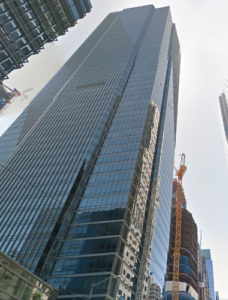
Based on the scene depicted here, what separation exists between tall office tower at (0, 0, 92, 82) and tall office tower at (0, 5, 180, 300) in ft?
77.6

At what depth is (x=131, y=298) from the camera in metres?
80.1

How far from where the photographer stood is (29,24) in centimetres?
6197

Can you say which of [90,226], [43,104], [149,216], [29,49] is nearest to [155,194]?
[149,216]

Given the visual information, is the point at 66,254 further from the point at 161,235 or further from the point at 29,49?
the point at 29,49

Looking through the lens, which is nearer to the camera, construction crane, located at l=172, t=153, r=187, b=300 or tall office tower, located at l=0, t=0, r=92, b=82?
tall office tower, located at l=0, t=0, r=92, b=82

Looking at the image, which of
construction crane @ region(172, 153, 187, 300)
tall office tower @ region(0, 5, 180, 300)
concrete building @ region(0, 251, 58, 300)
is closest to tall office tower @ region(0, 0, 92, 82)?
tall office tower @ region(0, 5, 180, 300)

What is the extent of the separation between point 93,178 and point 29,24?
185 feet

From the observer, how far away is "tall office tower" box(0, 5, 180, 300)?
262 ft

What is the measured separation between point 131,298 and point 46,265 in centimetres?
2433

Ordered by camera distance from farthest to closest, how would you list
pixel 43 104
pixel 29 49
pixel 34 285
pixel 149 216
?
pixel 43 104 → pixel 149 216 → pixel 29 49 → pixel 34 285

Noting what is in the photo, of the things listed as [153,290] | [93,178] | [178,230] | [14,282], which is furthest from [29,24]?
[178,230]

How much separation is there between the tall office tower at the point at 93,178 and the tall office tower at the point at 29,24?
77.6 ft

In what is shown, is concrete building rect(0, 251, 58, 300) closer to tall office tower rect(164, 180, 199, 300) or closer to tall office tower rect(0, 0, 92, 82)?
tall office tower rect(0, 0, 92, 82)

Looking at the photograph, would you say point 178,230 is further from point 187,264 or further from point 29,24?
point 29,24
